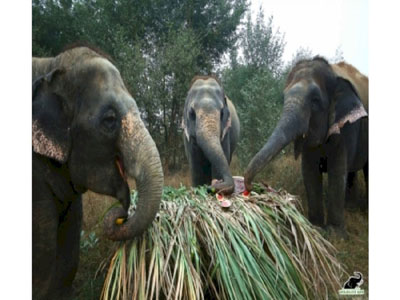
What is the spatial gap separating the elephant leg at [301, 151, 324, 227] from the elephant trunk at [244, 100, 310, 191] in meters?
0.19

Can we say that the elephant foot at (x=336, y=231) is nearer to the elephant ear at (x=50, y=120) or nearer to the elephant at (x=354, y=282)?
the elephant at (x=354, y=282)

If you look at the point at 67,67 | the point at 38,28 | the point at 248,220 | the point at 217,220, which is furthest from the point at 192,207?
the point at 38,28

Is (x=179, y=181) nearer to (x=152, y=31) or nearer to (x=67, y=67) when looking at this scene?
(x=152, y=31)

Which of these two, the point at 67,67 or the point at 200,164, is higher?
the point at 67,67

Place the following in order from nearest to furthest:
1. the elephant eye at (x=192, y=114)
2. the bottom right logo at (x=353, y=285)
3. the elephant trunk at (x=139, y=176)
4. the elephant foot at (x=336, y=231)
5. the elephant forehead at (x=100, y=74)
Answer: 1. the elephant trunk at (x=139, y=176)
2. the elephant forehead at (x=100, y=74)
3. the bottom right logo at (x=353, y=285)
4. the elephant foot at (x=336, y=231)
5. the elephant eye at (x=192, y=114)

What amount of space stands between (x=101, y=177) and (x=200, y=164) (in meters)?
1.36

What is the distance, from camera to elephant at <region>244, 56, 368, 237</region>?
233 cm

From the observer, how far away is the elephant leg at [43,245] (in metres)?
1.59

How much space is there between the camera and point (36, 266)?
1605 millimetres

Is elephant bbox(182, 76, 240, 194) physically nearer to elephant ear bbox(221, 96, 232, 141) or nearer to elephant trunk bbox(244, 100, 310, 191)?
elephant ear bbox(221, 96, 232, 141)

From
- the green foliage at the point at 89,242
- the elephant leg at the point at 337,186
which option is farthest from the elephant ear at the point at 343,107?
the green foliage at the point at 89,242

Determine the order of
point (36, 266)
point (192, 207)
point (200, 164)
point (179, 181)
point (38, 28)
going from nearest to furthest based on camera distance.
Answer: point (36, 266)
point (38, 28)
point (192, 207)
point (179, 181)
point (200, 164)

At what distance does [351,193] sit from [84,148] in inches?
61.8

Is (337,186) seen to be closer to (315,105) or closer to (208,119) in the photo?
(315,105)
